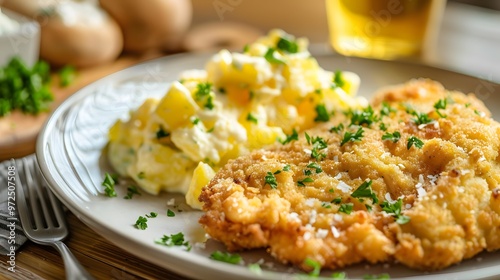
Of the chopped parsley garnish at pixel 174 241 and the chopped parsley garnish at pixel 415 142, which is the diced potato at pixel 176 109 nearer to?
the chopped parsley garnish at pixel 174 241

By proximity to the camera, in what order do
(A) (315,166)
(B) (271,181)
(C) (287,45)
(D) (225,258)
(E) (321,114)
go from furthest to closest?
(C) (287,45) → (E) (321,114) → (A) (315,166) → (B) (271,181) → (D) (225,258)

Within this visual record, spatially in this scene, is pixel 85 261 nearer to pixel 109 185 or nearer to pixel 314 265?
pixel 109 185

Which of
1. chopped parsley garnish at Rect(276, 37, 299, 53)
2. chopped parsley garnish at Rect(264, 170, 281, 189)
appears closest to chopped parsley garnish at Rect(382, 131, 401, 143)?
chopped parsley garnish at Rect(264, 170, 281, 189)

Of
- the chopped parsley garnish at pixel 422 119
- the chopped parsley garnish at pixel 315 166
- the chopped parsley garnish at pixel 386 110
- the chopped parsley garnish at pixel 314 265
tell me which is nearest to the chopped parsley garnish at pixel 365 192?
the chopped parsley garnish at pixel 315 166

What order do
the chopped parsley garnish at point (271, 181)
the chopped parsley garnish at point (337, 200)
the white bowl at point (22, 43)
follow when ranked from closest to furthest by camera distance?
1. the chopped parsley garnish at point (337, 200)
2. the chopped parsley garnish at point (271, 181)
3. the white bowl at point (22, 43)

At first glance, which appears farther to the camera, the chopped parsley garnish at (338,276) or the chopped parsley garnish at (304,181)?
the chopped parsley garnish at (304,181)

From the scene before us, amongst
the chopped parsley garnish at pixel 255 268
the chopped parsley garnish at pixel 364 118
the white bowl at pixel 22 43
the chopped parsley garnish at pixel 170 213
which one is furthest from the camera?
the white bowl at pixel 22 43

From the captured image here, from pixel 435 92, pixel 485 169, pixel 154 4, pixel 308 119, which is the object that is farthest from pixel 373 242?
pixel 154 4

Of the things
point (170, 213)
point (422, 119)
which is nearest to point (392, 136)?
point (422, 119)
